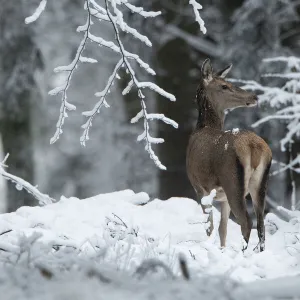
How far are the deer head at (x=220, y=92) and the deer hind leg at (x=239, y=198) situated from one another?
1779 millimetres

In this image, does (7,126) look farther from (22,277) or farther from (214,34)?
(22,277)

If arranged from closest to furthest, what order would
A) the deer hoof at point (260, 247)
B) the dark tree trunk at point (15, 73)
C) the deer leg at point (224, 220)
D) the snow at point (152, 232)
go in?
the snow at point (152, 232), the deer hoof at point (260, 247), the deer leg at point (224, 220), the dark tree trunk at point (15, 73)

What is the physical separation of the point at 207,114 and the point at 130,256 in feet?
15.1

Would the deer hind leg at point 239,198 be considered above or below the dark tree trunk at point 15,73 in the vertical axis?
below

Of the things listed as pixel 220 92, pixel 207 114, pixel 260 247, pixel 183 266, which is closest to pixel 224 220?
pixel 260 247

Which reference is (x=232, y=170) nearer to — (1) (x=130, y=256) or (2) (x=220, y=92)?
(2) (x=220, y=92)

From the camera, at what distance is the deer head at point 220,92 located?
9430 millimetres

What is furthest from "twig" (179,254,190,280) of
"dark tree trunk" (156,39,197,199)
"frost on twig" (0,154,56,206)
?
"dark tree trunk" (156,39,197,199)

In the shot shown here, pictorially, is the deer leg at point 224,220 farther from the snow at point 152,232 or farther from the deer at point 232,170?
the snow at point 152,232

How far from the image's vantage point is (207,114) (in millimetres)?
9445

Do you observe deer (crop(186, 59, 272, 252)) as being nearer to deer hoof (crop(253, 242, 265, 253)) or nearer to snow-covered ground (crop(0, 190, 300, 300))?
deer hoof (crop(253, 242, 265, 253))

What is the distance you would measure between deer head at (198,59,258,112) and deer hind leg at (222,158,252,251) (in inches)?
70.0

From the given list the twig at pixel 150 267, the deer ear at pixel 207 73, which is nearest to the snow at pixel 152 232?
the twig at pixel 150 267

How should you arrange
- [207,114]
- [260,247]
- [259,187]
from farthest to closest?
[207,114], [259,187], [260,247]
